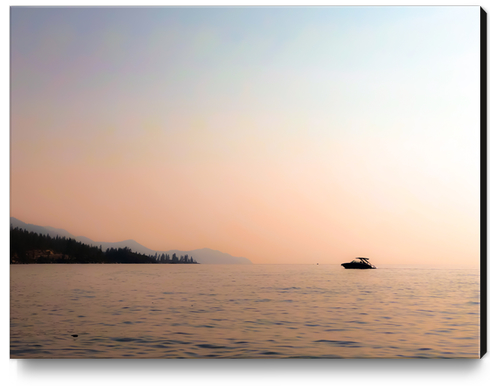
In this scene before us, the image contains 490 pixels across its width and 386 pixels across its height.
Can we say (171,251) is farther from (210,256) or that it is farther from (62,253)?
(62,253)

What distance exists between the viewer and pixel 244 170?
674cm

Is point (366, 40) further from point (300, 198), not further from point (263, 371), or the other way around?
point (263, 371)

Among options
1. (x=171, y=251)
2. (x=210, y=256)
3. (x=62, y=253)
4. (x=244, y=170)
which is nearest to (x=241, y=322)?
(x=210, y=256)

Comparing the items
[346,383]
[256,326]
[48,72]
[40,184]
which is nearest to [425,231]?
[346,383]

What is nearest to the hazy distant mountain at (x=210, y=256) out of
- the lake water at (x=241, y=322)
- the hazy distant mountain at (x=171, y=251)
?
→ the hazy distant mountain at (x=171, y=251)

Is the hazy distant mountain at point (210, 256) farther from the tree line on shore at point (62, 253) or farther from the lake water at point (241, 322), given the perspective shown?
the lake water at point (241, 322)

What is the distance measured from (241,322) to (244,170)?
2408 mm

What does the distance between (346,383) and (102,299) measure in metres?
3.86

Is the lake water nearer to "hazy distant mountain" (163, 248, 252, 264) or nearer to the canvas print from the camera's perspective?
the canvas print

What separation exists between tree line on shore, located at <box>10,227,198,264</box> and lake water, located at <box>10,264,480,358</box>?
0.54 ft

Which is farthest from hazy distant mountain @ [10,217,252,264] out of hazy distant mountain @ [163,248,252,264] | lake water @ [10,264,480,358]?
lake water @ [10,264,480,358]

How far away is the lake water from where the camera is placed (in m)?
5.60

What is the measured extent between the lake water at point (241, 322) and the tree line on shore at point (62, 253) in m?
0.17

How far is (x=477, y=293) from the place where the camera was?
5773 mm
